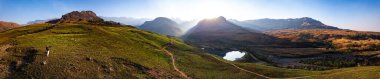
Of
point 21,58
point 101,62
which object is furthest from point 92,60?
point 21,58

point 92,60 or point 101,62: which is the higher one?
point 92,60

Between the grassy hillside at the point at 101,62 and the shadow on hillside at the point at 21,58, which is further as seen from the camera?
the grassy hillside at the point at 101,62

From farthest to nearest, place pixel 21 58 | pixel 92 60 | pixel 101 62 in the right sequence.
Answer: pixel 92 60 < pixel 101 62 < pixel 21 58

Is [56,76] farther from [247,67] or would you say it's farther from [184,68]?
[247,67]

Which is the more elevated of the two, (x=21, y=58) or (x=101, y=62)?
(x=21, y=58)

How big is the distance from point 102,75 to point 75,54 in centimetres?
1146

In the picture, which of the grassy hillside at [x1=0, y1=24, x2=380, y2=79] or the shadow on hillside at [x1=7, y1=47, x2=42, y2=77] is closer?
the shadow on hillside at [x1=7, y1=47, x2=42, y2=77]

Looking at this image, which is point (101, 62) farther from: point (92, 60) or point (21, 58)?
point (21, 58)

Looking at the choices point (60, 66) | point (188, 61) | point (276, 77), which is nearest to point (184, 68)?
point (188, 61)

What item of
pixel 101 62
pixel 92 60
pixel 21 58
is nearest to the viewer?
pixel 21 58

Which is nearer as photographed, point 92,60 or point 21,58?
point 21,58

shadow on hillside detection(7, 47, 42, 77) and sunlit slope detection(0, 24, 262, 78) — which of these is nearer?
shadow on hillside detection(7, 47, 42, 77)

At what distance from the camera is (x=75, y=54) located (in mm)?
71375

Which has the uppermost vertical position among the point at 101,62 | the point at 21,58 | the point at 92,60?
the point at 21,58
